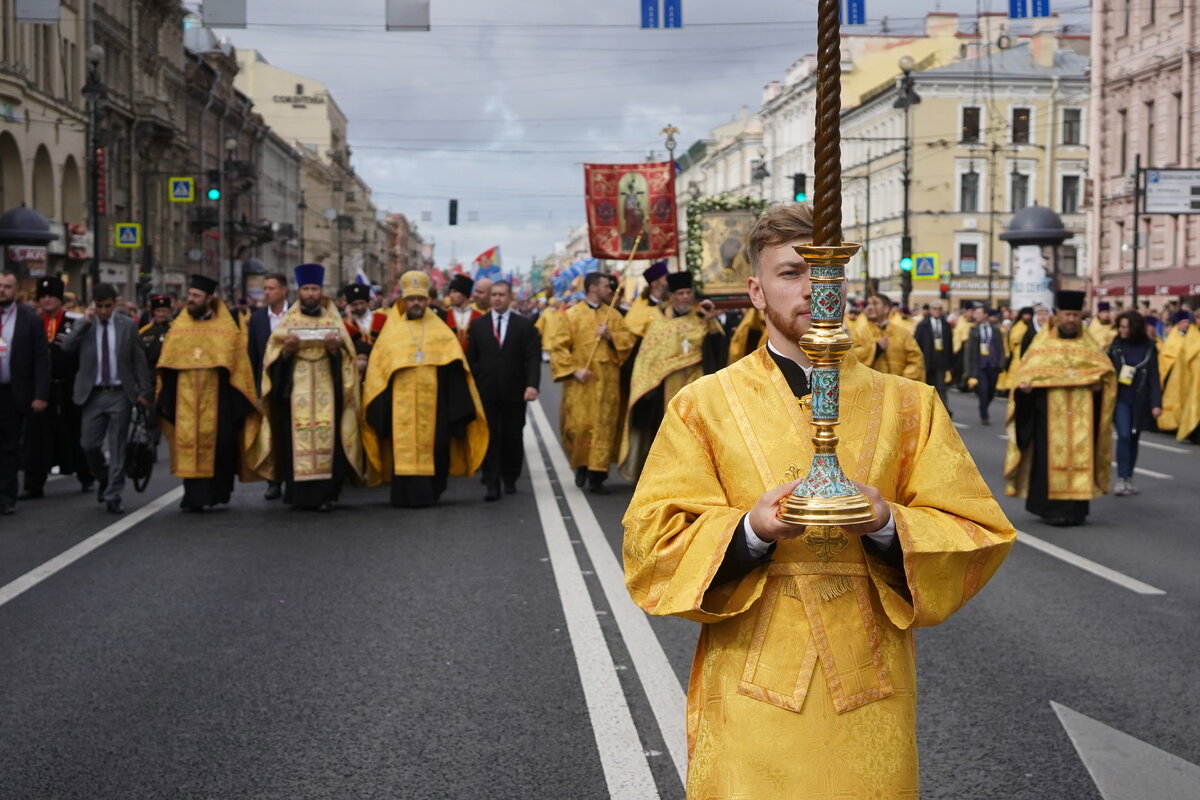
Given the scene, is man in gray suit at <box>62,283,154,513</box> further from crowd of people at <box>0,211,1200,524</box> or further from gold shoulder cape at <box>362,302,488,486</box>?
gold shoulder cape at <box>362,302,488,486</box>

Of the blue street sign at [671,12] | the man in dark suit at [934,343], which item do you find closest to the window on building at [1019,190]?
the man in dark suit at [934,343]

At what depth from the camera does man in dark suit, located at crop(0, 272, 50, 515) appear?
12570 millimetres

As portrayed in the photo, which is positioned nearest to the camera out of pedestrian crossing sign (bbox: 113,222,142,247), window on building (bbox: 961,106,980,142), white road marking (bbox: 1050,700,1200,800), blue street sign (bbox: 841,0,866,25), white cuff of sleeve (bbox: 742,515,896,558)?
white cuff of sleeve (bbox: 742,515,896,558)

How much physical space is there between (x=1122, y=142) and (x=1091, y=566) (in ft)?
141

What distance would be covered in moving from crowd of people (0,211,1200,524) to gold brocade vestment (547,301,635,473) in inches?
1.1

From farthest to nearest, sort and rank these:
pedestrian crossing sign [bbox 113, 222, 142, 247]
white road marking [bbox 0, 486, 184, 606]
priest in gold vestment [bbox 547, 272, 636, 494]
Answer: pedestrian crossing sign [bbox 113, 222, 142, 247], priest in gold vestment [bbox 547, 272, 636, 494], white road marking [bbox 0, 486, 184, 606]

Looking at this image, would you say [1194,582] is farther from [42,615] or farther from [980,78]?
[980,78]

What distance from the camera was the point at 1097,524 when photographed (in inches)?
→ 474

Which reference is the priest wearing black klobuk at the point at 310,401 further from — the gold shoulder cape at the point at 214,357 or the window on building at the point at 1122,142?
the window on building at the point at 1122,142

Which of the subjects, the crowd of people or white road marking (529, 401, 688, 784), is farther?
the crowd of people

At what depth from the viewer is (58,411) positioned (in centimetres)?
1501

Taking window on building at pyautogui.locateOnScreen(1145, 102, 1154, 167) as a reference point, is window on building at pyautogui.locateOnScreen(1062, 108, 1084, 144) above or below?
above

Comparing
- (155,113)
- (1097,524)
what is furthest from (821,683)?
(155,113)

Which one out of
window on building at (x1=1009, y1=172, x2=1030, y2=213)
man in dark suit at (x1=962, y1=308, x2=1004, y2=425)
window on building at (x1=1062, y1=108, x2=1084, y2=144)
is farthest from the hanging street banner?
window on building at (x1=1062, y1=108, x2=1084, y2=144)
